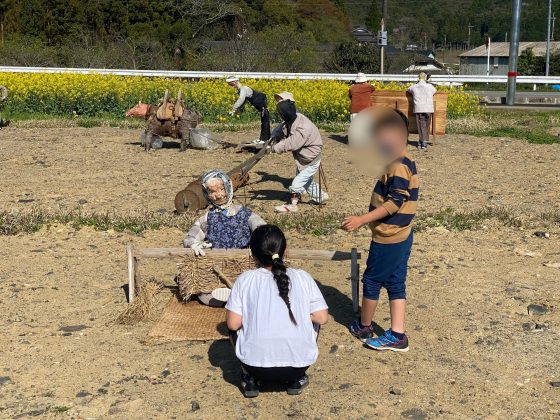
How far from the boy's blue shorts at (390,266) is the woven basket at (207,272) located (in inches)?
37.9

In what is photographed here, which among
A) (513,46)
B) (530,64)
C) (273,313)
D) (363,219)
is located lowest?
(530,64)

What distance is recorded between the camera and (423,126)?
1363 centimetres

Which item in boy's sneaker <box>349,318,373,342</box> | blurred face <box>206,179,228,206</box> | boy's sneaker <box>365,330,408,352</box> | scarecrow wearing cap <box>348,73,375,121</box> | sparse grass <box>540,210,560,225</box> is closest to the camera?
boy's sneaker <box>365,330,408,352</box>

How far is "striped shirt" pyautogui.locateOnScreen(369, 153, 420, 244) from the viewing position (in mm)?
4988

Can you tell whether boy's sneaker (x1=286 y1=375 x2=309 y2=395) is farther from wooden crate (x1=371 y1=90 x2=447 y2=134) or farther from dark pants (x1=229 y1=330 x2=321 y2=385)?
wooden crate (x1=371 y1=90 x2=447 y2=134)

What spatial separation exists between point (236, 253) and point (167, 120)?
749cm

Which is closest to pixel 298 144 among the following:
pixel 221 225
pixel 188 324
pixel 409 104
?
pixel 221 225

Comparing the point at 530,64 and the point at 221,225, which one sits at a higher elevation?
the point at 221,225

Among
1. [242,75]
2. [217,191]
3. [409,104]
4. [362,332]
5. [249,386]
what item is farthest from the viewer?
[242,75]

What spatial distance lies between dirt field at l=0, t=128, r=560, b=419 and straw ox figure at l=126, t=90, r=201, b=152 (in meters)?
2.50

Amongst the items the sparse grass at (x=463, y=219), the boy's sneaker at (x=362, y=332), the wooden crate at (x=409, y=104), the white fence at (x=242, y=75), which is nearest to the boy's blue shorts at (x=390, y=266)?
the boy's sneaker at (x=362, y=332)

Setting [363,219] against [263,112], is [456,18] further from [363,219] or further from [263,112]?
[363,219]

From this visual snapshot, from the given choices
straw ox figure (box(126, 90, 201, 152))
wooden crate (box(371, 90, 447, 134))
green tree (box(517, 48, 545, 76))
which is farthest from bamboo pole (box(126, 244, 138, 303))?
green tree (box(517, 48, 545, 76))

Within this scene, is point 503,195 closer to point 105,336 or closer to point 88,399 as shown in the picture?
point 105,336
